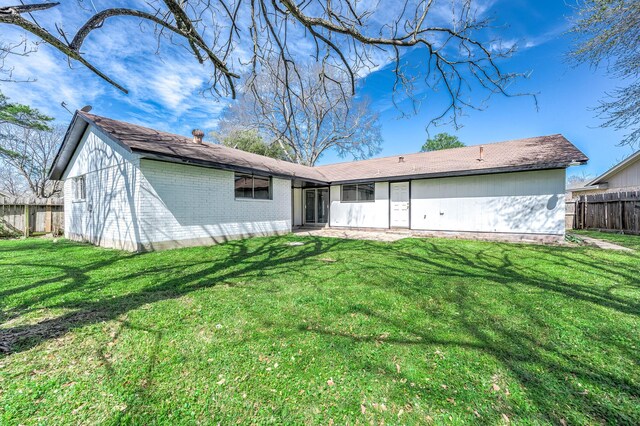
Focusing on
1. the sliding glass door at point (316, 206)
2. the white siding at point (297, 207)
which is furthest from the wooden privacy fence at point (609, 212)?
the white siding at point (297, 207)

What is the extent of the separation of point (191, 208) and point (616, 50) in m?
12.3

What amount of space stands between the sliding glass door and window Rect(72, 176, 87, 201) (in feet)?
31.0

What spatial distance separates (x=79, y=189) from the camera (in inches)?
392

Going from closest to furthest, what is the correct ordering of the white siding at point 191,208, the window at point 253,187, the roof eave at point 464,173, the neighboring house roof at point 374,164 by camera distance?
1. the white siding at point 191,208
2. the neighboring house roof at point 374,164
3. the roof eave at point 464,173
4. the window at point 253,187

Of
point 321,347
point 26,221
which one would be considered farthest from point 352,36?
point 26,221

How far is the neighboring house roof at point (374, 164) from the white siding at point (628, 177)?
868 centimetres

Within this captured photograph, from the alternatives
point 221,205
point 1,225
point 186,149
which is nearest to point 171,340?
point 221,205

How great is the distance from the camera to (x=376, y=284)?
14.7 feet

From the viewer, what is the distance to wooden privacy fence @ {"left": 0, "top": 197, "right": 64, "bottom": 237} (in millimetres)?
10555

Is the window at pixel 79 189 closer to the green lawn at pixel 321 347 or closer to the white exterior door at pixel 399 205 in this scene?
the green lawn at pixel 321 347

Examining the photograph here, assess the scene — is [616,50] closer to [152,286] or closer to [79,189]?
[152,286]

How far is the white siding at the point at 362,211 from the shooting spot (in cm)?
1238

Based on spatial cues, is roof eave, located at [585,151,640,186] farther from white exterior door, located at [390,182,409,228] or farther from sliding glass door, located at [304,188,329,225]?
sliding glass door, located at [304,188,329,225]

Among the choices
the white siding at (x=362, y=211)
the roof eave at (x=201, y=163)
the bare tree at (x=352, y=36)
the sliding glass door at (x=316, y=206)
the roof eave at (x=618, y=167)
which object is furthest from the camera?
the roof eave at (x=618, y=167)
